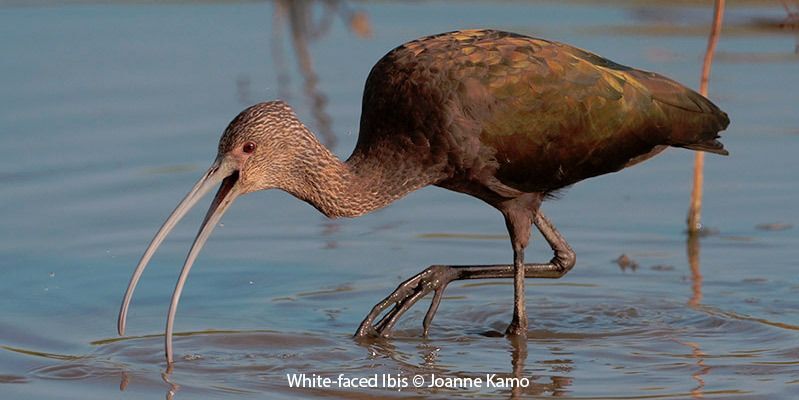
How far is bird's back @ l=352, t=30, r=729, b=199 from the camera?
802 centimetres

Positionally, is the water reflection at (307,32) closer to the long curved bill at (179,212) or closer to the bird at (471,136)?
the bird at (471,136)

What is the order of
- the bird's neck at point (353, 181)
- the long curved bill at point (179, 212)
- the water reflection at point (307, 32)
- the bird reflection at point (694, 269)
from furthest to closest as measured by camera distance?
the water reflection at point (307, 32) → the bird reflection at point (694, 269) → the bird's neck at point (353, 181) → the long curved bill at point (179, 212)

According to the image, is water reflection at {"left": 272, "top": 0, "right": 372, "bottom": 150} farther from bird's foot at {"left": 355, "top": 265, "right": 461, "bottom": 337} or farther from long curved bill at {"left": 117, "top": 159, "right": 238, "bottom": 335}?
long curved bill at {"left": 117, "top": 159, "right": 238, "bottom": 335}

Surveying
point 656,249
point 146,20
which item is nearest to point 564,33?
point 146,20

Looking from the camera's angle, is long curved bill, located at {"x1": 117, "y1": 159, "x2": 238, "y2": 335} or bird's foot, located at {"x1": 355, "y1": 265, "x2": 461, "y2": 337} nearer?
long curved bill, located at {"x1": 117, "y1": 159, "x2": 238, "y2": 335}

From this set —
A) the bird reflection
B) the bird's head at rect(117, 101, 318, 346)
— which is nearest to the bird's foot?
the bird's head at rect(117, 101, 318, 346)

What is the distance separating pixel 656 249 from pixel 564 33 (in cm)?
476

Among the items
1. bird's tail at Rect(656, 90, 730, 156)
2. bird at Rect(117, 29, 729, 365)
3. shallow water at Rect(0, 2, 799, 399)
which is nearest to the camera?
shallow water at Rect(0, 2, 799, 399)

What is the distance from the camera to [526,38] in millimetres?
8422

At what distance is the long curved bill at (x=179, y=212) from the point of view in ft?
24.8

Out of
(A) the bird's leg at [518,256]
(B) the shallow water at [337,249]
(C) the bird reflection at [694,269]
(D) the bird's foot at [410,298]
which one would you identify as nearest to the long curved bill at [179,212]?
(B) the shallow water at [337,249]

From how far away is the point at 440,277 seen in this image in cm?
865

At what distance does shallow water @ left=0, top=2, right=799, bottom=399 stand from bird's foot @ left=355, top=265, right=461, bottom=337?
0.11 m

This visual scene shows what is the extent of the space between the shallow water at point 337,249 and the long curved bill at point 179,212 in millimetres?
Result: 342
